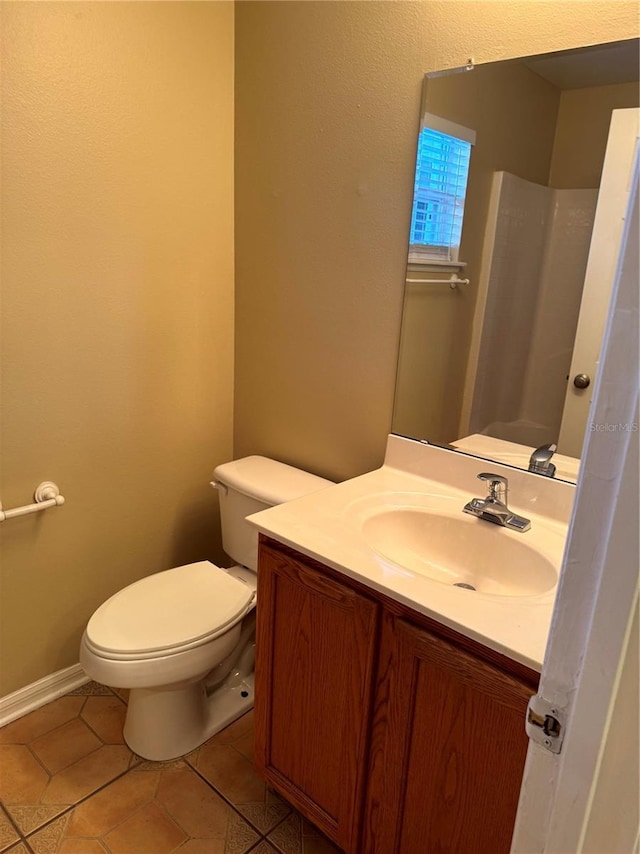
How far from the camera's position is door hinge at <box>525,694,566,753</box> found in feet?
1.73

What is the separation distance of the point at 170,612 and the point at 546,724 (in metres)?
1.22

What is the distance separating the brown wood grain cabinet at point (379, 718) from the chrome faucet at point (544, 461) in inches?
21.5

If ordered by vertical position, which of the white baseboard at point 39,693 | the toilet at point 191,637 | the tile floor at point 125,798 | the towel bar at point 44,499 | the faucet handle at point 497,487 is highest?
the faucet handle at point 497,487

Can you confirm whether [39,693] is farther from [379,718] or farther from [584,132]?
[584,132]

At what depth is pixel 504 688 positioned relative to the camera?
934 millimetres

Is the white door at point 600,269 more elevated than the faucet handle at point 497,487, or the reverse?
the white door at point 600,269

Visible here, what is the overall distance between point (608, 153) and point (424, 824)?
1.39m

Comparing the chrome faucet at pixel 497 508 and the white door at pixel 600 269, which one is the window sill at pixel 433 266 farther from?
the chrome faucet at pixel 497 508

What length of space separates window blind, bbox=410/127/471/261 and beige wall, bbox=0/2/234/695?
752mm

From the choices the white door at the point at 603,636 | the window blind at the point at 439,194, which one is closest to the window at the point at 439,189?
the window blind at the point at 439,194

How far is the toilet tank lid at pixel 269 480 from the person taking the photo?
66.9 inches

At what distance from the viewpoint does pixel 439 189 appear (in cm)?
147

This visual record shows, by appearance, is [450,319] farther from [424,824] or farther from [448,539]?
[424,824]

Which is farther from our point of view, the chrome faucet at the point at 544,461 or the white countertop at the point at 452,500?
the chrome faucet at the point at 544,461
